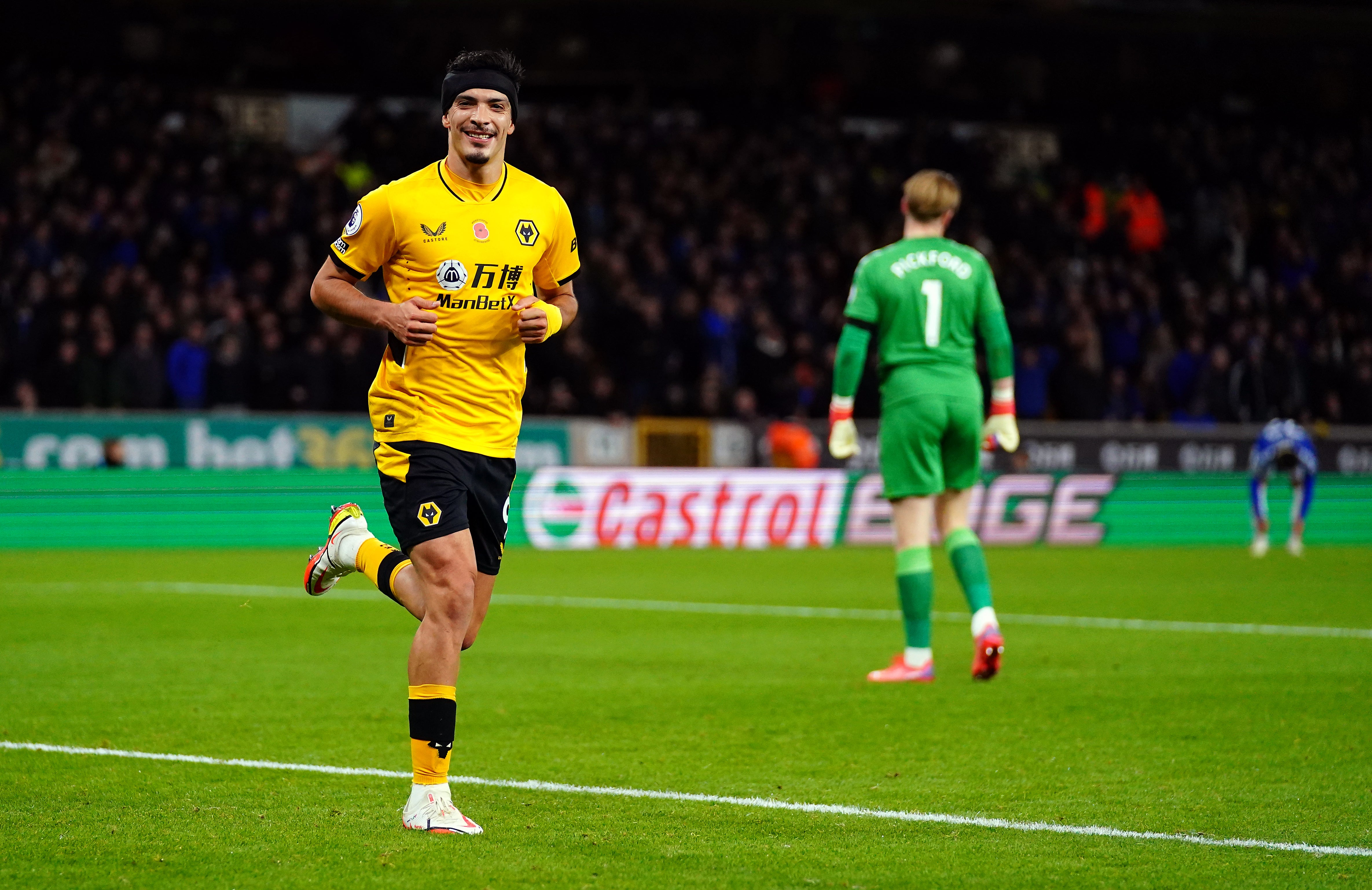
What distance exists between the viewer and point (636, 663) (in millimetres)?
10023

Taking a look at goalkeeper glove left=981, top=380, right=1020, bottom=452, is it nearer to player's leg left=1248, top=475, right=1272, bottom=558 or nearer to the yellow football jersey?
the yellow football jersey

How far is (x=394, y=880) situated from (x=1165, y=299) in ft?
87.5

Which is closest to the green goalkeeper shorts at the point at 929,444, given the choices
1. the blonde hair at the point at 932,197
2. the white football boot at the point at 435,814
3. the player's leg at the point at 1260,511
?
the blonde hair at the point at 932,197

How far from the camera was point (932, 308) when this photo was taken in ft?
30.1

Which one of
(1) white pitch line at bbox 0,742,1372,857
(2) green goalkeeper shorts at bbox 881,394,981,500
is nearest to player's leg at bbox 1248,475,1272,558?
(2) green goalkeeper shorts at bbox 881,394,981,500

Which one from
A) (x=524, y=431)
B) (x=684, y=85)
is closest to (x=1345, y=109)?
(x=684, y=85)

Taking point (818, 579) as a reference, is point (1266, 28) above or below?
above

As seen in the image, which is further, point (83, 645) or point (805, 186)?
point (805, 186)

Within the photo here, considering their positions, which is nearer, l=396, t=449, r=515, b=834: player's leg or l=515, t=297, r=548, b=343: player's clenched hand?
l=396, t=449, r=515, b=834: player's leg

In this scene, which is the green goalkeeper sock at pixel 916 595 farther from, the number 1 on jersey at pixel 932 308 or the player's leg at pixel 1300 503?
the player's leg at pixel 1300 503

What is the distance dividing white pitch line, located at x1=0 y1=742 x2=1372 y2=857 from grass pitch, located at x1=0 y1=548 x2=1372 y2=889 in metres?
0.07

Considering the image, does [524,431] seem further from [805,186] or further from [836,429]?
[836,429]

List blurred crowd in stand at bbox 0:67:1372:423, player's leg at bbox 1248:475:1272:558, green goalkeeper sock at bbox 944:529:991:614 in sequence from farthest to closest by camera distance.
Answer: blurred crowd in stand at bbox 0:67:1372:423, player's leg at bbox 1248:475:1272:558, green goalkeeper sock at bbox 944:529:991:614

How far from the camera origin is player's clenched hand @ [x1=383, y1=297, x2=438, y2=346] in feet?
17.9
